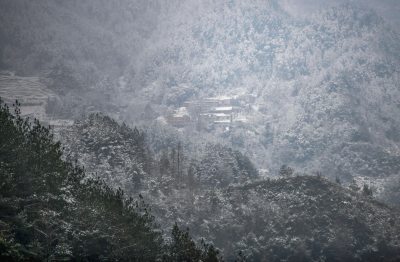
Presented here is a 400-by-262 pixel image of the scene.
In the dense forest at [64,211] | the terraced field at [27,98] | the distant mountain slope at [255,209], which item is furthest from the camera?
the terraced field at [27,98]

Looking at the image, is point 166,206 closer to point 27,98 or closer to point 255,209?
point 255,209

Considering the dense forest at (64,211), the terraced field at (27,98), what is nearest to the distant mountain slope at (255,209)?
the dense forest at (64,211)

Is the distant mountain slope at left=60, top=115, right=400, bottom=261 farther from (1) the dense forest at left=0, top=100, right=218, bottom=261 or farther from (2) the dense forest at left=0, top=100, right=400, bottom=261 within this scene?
(1) the dense forest at left=0, top=100, right=218, bottom=261

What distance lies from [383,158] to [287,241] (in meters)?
121

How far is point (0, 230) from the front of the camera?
137 ft

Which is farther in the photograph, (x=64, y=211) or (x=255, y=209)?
(x=255, y=209)

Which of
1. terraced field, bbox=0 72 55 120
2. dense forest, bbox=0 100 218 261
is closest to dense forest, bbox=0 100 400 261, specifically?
dense forest, bbox=0 100 218 261

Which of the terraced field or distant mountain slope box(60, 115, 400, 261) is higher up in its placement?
the terraced field

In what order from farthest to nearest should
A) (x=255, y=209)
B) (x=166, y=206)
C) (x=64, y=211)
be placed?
(x=255, y=209) → (x=166, y=206) → (x=64, y=211)

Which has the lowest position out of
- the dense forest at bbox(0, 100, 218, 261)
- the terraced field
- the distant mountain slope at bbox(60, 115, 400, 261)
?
the distant mountain slope at bbox(60, 115, 400, 261)

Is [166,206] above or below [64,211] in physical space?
below

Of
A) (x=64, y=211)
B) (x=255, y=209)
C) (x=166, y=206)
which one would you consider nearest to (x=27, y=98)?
(x=166, y=206)

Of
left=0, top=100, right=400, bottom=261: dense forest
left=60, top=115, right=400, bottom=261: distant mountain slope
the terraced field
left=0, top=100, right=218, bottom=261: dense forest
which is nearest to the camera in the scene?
left=0, top=100, right=218, bottom=261: dense forest

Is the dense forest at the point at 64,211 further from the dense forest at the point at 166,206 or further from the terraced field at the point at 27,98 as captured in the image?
the terraced field at the point at 27,98
